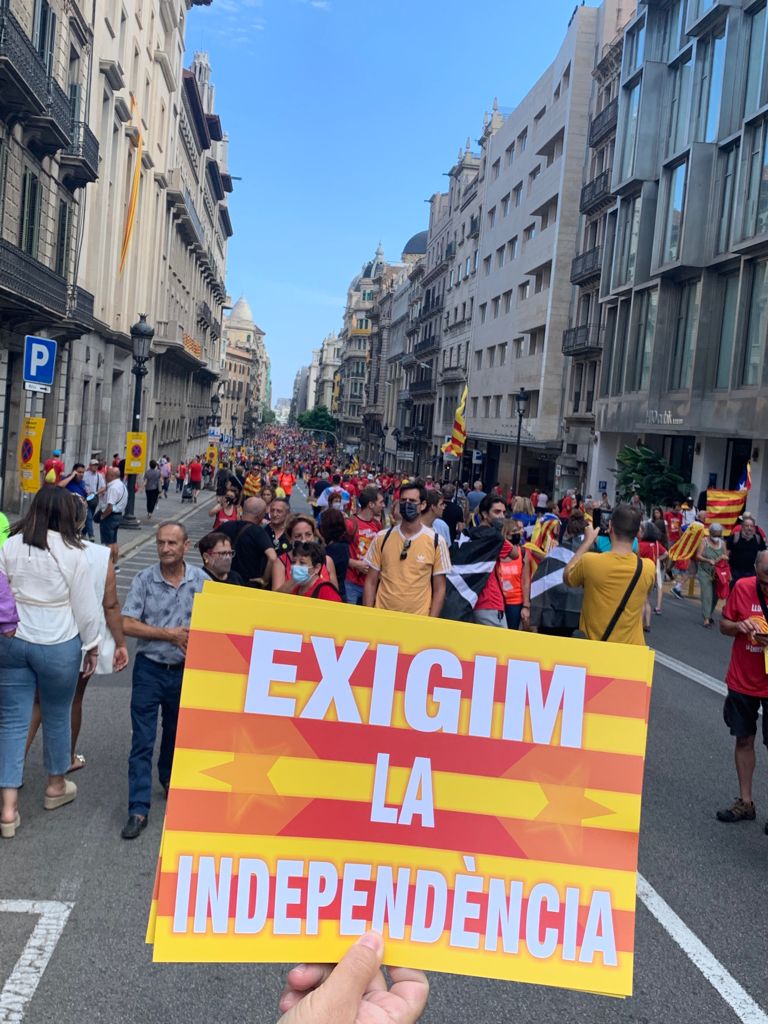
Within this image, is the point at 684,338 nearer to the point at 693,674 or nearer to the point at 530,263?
the point at 530,263

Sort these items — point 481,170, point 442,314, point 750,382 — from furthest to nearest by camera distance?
1. point 442,314
2. point 481,170
3. point 750,382

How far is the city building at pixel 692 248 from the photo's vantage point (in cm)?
2658

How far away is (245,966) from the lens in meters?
4.20

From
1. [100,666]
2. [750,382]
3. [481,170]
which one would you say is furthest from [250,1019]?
[481,170]

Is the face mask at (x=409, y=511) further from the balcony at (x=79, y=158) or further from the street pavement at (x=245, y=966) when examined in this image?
the balcony at (x=79, y=158)

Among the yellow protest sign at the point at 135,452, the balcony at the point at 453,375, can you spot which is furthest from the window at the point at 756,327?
the balcony at the point at 453,375

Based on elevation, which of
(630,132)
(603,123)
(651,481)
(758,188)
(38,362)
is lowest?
(651,481)

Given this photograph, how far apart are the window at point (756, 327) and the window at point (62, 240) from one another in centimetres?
1879

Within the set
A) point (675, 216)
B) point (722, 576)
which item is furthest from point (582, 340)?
point (722, 576)

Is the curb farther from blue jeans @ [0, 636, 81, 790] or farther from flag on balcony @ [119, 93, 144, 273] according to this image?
blue jeans @ [0, 636, 81, 790]

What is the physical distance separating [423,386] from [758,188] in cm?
5364

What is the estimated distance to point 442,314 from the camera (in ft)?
246

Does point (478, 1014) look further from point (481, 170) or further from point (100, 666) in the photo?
point (481, 170)

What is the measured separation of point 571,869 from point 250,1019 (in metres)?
2.03
